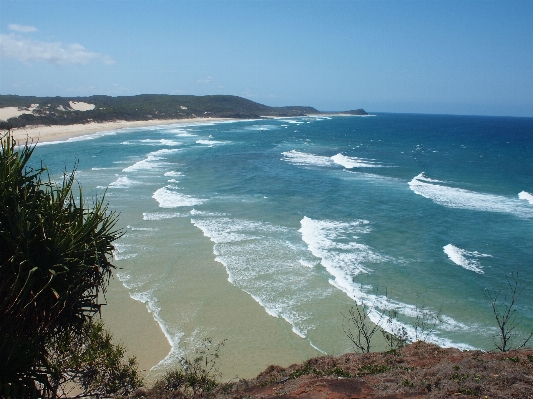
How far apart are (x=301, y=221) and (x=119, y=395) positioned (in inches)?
662

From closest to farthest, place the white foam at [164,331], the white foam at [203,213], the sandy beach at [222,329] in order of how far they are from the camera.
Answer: the white foam at [164,331] → the sandy beach at [222,329] → the white foam at [203,213]

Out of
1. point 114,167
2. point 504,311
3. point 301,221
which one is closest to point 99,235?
point 504,311

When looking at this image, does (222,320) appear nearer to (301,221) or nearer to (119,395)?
(119,395)

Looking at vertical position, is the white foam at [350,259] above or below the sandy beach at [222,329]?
above

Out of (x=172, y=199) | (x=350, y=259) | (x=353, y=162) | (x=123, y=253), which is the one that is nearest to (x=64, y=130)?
(x=353, y=162)

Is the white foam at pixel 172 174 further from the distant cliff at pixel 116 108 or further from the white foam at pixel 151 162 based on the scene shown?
the distant cliff at pixel 116 108

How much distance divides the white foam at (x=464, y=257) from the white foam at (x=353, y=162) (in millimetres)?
24594

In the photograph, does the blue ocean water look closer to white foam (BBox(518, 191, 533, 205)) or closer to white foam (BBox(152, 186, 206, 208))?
white foam (BBox(152, 186, 206, 208))

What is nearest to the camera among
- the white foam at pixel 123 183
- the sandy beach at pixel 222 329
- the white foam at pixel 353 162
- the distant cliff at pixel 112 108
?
the sandy beach at pixel 222 329

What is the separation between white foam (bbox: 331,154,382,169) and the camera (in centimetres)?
4528

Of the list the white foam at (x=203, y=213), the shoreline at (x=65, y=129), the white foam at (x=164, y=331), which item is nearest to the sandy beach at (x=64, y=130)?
the shoreline at (x=65, y=129)

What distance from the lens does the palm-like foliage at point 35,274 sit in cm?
584

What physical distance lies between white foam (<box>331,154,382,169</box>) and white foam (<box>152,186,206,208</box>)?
65.9 feet

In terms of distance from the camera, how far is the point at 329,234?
22.1 m
